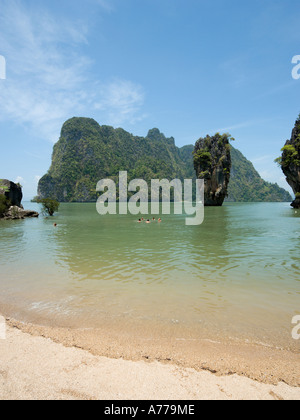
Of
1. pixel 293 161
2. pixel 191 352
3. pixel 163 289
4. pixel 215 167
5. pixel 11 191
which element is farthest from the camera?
→ pixel 215 167

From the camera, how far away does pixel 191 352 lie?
4695 millimetres

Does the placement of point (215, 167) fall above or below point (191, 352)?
above

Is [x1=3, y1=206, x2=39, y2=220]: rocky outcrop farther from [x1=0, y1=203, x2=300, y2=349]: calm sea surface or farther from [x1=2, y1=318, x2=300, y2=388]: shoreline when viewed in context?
[x1=2, y1=318, x2=300, y2=388]: shoreline

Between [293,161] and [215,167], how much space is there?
24.0m

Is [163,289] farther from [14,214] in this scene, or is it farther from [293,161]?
[293,161]

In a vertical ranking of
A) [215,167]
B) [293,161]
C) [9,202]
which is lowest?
[9,202]

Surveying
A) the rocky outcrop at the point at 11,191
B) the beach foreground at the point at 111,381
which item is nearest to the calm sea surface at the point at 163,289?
the beach foreground at the point at 111,381

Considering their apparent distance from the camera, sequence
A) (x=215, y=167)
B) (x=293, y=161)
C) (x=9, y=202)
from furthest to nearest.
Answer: (x=215, y=167) → (x=293, y=161) → (x=9, y=202)

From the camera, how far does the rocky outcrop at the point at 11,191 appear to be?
133 feet

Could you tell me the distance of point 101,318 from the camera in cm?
633

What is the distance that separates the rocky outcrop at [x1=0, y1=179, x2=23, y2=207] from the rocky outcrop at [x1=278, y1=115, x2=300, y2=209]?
217 ft

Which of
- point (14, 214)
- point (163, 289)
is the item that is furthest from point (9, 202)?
point (163, 289)

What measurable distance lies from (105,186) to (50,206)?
468 ft

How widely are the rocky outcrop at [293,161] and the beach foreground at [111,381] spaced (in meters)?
68.0
